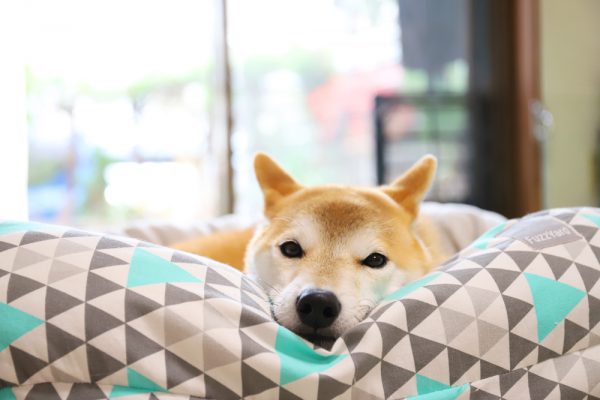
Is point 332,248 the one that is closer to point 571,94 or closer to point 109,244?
point 109,244

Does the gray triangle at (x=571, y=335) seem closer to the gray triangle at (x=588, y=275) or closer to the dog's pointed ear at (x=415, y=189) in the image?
the gray triangle at (x=588, y=275)

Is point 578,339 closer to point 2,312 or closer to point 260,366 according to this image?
point 260,366

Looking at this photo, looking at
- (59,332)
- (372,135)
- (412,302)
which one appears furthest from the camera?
(372,135)

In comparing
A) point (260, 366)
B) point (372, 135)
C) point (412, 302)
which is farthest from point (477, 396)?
point (372, 135)

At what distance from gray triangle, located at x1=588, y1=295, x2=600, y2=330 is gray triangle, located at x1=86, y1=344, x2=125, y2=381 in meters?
0.72

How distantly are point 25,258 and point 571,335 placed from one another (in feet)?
2.74

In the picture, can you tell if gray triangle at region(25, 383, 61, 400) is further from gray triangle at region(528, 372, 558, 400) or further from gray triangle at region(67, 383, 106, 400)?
gray triangle at region(528, 372, 558, 400)

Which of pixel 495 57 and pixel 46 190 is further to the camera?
pixel 495 57

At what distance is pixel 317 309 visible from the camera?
0.98 meters

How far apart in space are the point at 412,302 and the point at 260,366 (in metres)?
0.26

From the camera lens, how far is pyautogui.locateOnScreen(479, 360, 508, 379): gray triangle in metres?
0.88

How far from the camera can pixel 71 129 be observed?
3.16 meters

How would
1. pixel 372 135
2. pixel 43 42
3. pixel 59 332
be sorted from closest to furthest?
pixel 59 332, pixel 43 42, pixel 372 135

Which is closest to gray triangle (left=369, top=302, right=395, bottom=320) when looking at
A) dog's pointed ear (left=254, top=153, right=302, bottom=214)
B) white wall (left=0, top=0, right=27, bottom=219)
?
dog's pointed ear (left=254, top=153, right=302, bottom=214)
